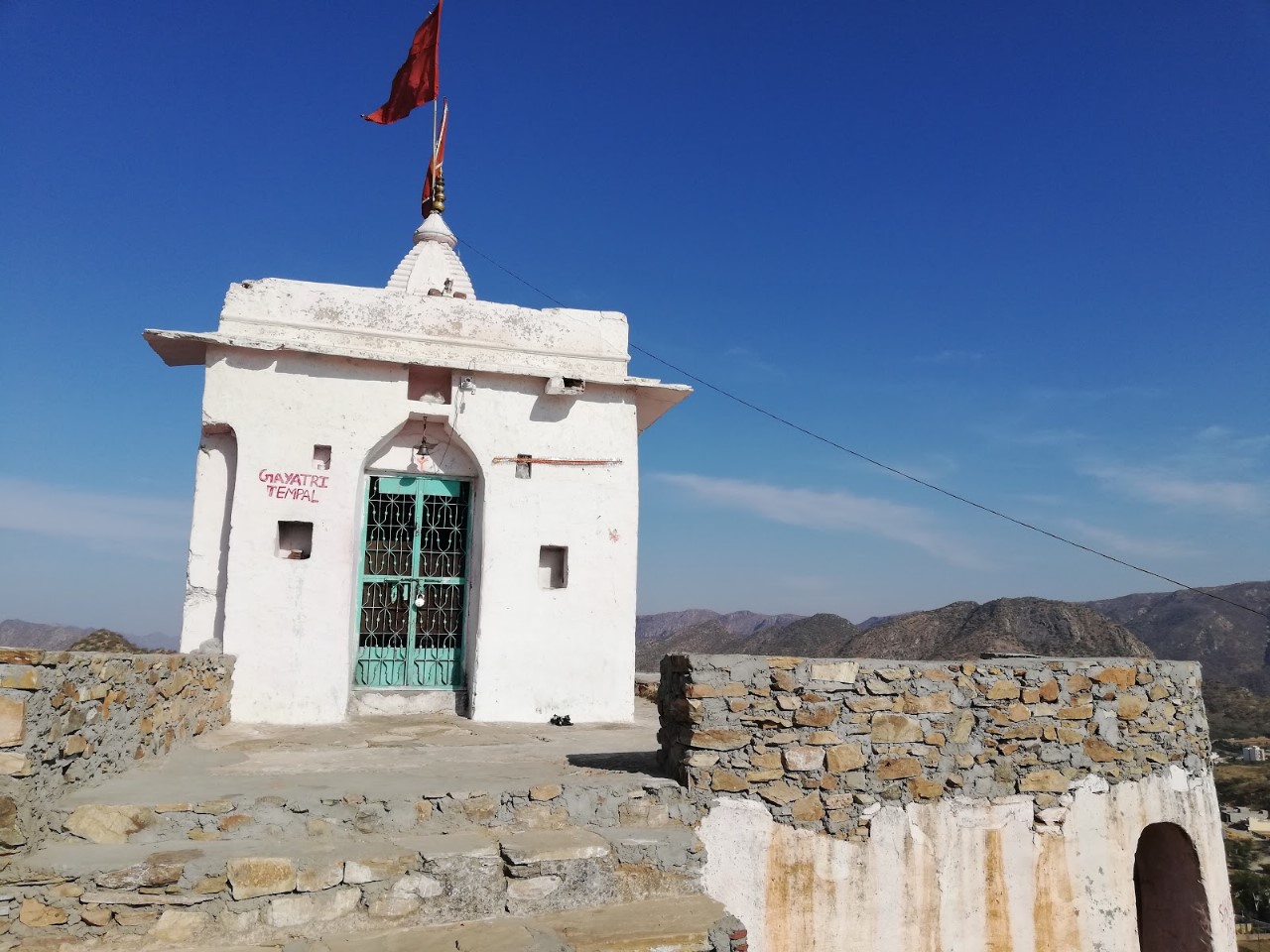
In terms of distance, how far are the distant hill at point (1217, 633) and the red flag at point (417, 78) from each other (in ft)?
133

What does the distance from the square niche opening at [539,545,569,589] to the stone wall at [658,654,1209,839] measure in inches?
150

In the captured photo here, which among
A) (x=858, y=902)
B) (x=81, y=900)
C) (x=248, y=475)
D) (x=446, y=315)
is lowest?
(x=858, y=902)

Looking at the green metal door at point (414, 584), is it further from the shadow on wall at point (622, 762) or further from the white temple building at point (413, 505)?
the shadow on wall at point (622, 762)

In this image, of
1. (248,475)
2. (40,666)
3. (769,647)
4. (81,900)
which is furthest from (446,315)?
(769,647)

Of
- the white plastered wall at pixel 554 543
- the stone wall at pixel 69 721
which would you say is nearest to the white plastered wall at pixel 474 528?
the white plastered wall at pixel 554 543

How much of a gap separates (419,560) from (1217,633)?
48358mm

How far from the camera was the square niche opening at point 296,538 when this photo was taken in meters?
9.30

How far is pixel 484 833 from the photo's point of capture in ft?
16.9

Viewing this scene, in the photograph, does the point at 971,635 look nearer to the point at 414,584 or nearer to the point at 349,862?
the point at 414,584

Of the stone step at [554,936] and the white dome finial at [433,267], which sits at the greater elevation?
the white dome finial at [433,267]

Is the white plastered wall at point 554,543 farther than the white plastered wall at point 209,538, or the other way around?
the white plastered wall at point 554,543

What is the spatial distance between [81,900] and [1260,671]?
50557mm

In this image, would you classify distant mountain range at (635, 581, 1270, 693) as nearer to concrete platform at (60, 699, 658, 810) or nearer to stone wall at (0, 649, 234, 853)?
concrete platform at (60, 699, 658, 810)

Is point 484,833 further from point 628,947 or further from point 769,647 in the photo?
point 769,647
